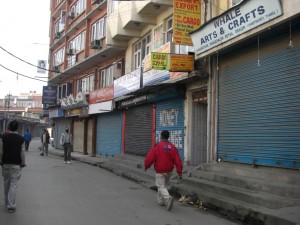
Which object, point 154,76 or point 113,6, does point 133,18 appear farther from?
point 154,76

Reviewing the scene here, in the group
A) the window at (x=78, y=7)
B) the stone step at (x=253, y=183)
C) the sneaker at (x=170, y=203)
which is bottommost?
the sneaker at (x=170, y=203)

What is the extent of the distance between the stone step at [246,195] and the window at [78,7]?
23.2m

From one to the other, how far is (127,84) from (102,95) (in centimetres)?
519

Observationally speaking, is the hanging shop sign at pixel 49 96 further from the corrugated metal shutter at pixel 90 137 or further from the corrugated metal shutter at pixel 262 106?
the corrugated metal shutter at pixel 262 106

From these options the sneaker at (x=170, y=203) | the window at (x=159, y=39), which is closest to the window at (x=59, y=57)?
the window at (x=159, y=39)

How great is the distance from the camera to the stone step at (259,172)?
344 inches

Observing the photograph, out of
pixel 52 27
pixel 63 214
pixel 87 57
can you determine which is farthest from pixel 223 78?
pixel 52 27

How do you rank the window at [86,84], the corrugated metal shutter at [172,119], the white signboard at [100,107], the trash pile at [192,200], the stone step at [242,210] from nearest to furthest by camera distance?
the stone step at [242,210], the trash pile at [192,200], the corrugated metal shutter at [172,119], the white signboard at [100,107], the window at [86,84]

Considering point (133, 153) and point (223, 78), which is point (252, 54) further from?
point (133, 153)

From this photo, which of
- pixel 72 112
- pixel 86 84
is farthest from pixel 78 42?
pixel 72 112

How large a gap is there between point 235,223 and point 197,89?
7.09 metres

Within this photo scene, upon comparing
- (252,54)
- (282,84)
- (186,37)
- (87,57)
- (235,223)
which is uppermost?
(87,57)

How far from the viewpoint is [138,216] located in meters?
7.98

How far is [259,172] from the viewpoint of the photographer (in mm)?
9758
